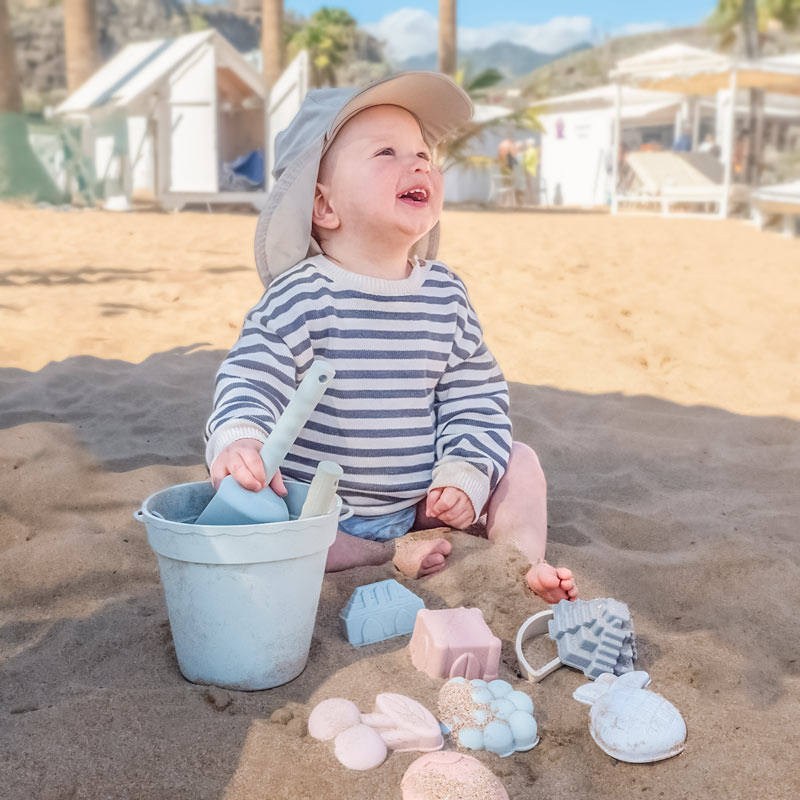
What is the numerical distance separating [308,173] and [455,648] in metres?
A: 1.15

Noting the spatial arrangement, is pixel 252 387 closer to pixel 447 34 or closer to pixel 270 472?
pixel 270 472

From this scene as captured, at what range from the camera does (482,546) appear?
206 centimetres

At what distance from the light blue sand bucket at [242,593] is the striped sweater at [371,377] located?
44 cm

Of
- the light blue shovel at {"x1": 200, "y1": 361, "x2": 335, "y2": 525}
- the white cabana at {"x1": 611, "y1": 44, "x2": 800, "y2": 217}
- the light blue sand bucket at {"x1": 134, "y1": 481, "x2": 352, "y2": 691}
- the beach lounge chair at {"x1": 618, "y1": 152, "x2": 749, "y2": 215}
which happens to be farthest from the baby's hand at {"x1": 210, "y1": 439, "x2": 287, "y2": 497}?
the beach lounge chair at {"x1": 618, "y1": 152, "x2": 749, "y2": 215}

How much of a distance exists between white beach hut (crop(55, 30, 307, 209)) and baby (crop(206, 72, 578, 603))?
10.7 meters

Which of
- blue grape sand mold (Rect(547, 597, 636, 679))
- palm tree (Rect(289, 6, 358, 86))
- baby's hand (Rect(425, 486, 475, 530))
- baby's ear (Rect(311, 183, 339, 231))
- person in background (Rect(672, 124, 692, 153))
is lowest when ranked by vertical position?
blue grape sand mold (Rect(547, 597, 636, 679))

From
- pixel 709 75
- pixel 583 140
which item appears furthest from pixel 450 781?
pixel 583 140

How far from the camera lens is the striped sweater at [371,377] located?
76.6 inches

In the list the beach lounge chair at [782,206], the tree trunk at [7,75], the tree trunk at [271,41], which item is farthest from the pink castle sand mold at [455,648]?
the tree trunk at [271,41]

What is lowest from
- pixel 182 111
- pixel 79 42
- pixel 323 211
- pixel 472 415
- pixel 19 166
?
pixel 472 415

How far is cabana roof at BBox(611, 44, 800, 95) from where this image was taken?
12891 millimetres

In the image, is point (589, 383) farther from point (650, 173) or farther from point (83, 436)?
point (650, 173)

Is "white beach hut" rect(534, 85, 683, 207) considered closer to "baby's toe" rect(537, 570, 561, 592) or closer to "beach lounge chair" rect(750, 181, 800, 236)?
"beach lounge chair" rect(750, 181, 800, 236)

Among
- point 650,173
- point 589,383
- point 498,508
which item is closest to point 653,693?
Answer: point 498,508
